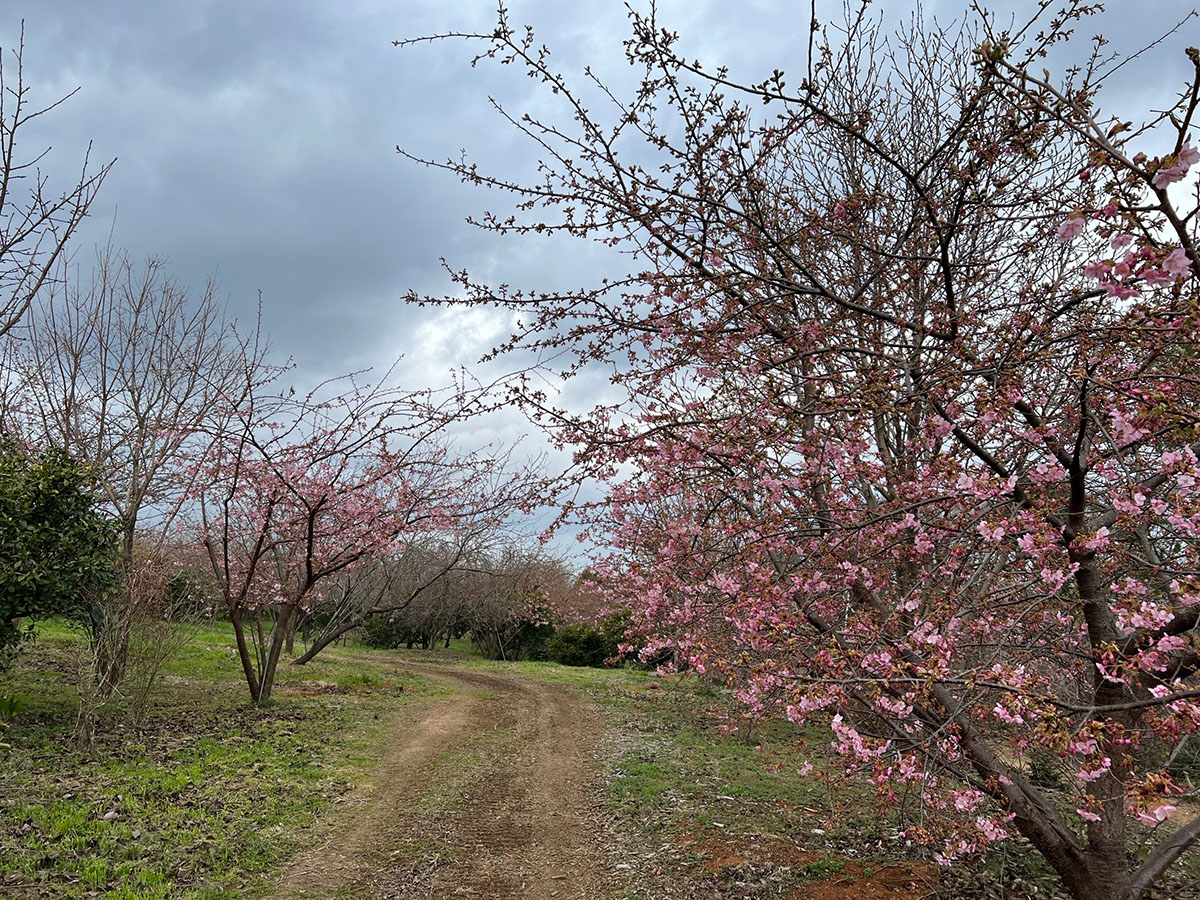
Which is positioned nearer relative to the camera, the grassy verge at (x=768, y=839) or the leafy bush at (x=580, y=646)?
the grassy verge at (x=768, y=839)

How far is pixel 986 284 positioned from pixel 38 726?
10.1m

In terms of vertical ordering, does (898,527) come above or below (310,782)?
above

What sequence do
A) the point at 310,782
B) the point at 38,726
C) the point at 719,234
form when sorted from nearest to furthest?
the point at 719,234
the point at 310,782
the point at 38,726

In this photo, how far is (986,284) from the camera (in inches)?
206

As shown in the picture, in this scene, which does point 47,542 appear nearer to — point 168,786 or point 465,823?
point 168,786

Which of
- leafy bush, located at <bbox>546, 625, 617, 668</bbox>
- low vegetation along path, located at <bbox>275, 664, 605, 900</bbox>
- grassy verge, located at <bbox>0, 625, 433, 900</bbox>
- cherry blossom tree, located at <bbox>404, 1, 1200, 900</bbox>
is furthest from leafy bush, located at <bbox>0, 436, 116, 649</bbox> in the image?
leafy bush, located at <bbox>546, 625, 617, 668</bbox>

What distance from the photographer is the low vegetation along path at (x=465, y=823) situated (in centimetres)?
468

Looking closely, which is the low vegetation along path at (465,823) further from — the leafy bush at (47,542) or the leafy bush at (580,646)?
the leafy bush at (580,646)

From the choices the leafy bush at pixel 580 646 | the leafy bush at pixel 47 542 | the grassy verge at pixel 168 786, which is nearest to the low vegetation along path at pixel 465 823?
the grassy verge at pixel 168 786

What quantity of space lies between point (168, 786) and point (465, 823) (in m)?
2.58

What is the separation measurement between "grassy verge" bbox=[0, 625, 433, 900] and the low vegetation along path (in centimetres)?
38

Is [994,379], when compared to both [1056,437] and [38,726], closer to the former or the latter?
[1056,437]

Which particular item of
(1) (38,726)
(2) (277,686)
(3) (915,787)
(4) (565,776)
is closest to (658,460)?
(3) (915,787)

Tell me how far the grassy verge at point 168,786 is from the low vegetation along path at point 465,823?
376 mm
